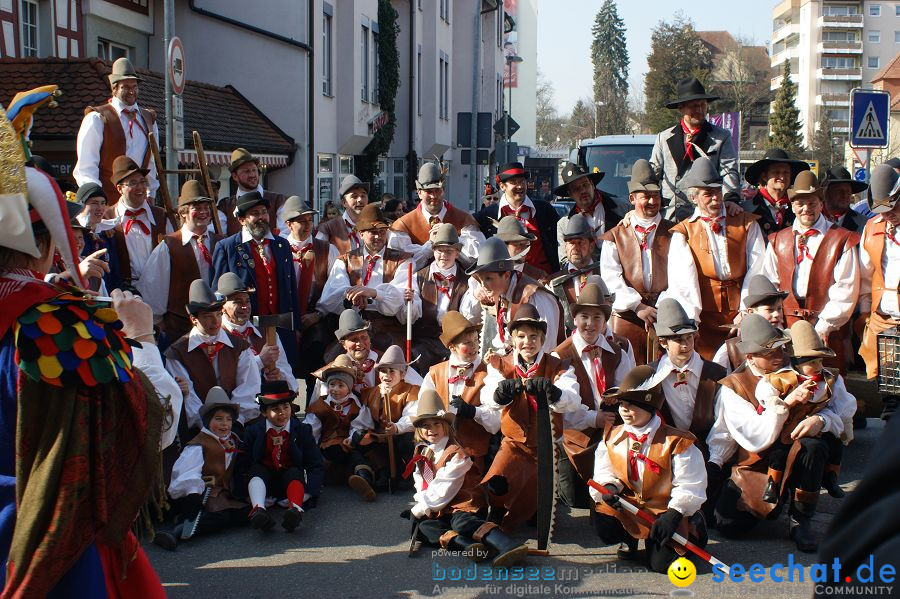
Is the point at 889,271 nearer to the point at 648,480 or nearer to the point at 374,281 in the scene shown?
the point at 648,480

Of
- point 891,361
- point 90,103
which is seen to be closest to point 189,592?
point 891,361

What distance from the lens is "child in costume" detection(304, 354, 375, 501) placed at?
6.97 m

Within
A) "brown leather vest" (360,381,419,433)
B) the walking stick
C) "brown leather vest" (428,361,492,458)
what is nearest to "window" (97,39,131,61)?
"brown leather vest" (360,381,419,433)

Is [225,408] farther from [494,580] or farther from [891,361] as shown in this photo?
[891,361]

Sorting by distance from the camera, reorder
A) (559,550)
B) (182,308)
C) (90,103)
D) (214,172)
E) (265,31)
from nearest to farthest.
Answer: (559,550) → (182,308) → (90,103) → (214,172) → (265,31)

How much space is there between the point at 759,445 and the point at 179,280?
4438mm

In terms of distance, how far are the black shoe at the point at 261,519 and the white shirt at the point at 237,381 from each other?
2.90ft

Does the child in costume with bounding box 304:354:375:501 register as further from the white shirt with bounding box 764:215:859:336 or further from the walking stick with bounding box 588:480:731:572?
the white shirt with bounding box 764:215:859:336

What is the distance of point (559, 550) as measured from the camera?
5660 millimetres

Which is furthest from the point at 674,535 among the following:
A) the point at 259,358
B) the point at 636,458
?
the point at 259,358

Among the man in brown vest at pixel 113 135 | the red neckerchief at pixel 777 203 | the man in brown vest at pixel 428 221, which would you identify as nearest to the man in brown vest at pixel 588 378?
the man in brown vest at pixel 428 221

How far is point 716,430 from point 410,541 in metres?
1.93

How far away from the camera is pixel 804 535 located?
5.62 meters

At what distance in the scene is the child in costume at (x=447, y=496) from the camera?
17.9 feet
